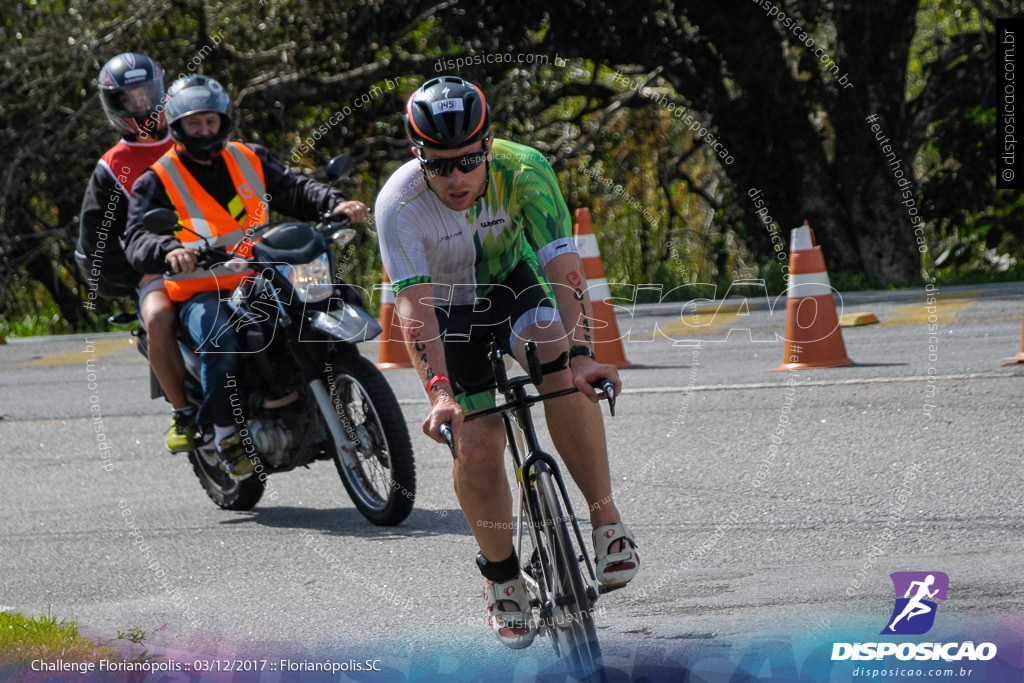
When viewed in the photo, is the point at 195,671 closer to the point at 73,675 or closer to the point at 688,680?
the point at 73,675

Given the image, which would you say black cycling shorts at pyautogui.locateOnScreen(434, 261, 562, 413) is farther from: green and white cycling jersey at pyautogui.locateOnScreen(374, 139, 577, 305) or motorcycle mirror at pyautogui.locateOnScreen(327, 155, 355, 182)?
motorcycle mirror at pyautogui.locateOnScreen(327, 155, 355, 182)

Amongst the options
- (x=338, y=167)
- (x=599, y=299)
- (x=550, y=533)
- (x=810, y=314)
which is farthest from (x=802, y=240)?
(x=550, y=533)

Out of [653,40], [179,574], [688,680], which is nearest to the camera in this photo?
[688,680]

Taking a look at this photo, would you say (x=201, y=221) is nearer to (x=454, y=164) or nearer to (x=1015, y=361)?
(x=454, y=164)

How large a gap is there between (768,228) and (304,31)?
19.4ft

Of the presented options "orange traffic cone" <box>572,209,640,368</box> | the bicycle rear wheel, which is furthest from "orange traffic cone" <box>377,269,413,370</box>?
the bicycle rear wheel

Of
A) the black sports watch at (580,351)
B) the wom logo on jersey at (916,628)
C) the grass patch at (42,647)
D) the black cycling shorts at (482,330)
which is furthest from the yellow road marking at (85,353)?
the wom logo on jersey at (916,628)

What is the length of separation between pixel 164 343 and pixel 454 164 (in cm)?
304

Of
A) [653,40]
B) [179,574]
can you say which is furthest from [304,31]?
[179,574]

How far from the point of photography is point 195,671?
4102mm

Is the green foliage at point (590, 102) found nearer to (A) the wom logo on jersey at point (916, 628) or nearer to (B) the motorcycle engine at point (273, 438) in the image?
(B) the motorcycle engine at point (273, 438)

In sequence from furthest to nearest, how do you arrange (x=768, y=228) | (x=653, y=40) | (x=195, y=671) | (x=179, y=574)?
1. (x=768, y=228)
2. (x=653, y=40)
3. (x=179, y=574)
4. (x=195, y=671)

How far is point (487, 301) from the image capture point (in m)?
4.37

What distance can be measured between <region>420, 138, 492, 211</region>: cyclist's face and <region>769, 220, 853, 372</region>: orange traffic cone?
4879 millimetres
